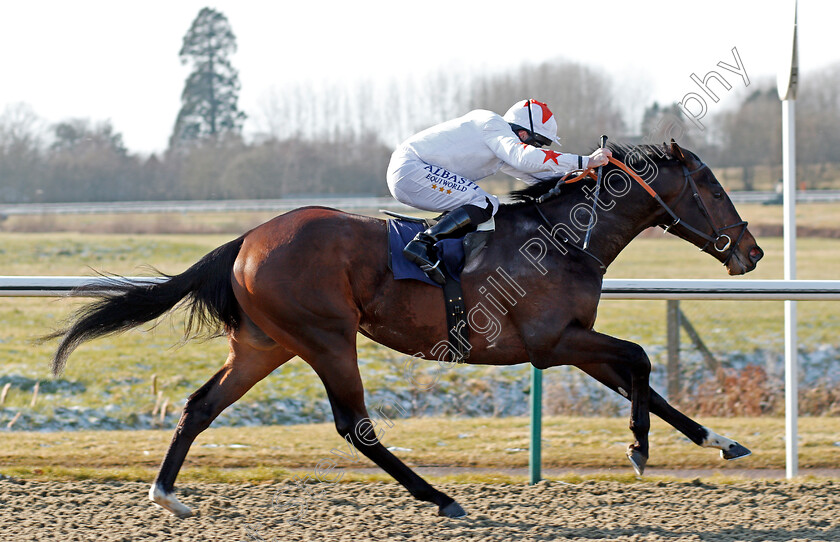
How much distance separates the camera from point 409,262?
3.93 meters

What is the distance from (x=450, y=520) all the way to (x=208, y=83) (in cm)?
3170

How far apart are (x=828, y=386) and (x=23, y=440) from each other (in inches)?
260

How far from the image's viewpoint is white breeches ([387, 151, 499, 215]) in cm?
407

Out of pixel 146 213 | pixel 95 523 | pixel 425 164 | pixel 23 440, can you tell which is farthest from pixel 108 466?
pixel 146 213

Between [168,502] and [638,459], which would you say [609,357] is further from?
[168,502]

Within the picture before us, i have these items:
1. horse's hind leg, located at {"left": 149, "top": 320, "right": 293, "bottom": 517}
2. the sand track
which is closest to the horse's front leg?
the sand track

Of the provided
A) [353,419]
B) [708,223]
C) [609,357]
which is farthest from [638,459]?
[353,419]

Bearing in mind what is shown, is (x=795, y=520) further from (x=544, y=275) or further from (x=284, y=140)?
(x=284, y=140)

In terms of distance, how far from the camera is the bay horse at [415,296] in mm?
3922

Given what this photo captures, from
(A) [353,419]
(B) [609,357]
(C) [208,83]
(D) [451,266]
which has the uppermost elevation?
A: (C) [208,83]

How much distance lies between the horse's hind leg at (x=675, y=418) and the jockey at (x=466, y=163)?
92cm

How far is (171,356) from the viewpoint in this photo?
29.4 ft

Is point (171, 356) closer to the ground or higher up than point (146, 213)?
closer to the ground

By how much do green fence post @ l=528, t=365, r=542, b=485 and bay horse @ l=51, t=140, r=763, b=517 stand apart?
501 millimetres
